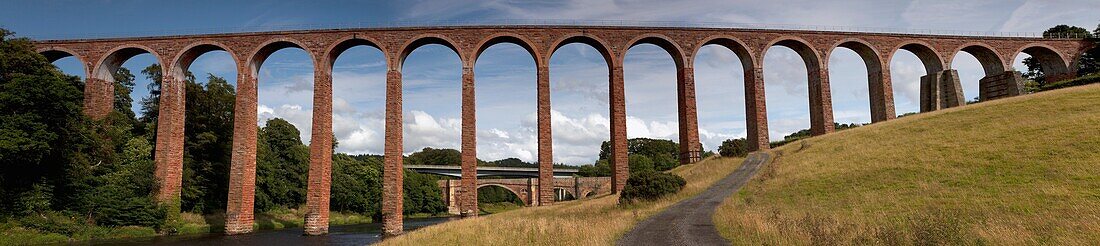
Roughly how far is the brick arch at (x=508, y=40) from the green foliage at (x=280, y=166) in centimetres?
2119

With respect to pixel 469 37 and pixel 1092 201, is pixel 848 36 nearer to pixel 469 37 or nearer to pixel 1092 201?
pixel 469 37

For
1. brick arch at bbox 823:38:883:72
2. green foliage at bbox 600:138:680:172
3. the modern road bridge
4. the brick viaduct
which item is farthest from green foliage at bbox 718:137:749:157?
green foliage at bbox 600:138:680:172

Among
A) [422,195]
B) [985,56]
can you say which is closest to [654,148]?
[422,195]

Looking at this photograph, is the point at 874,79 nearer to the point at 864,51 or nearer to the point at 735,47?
the point at 864,51

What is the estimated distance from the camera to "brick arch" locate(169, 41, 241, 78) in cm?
3612

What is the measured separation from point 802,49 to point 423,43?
82.4ft

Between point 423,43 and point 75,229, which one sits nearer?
point 75,229

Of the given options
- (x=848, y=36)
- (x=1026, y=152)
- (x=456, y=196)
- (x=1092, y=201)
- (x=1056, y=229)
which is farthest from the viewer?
(x=456, y=196)

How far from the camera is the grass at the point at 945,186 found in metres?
10.8

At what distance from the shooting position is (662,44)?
3906 centimetres

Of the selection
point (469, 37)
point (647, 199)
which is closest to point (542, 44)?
point (469, 37)

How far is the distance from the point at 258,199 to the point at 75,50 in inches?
586

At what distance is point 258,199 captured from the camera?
4528 centimetres

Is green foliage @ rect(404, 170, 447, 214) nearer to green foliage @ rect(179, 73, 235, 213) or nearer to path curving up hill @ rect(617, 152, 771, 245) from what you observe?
green foliage @ rect(179, 73, 235, 213)
